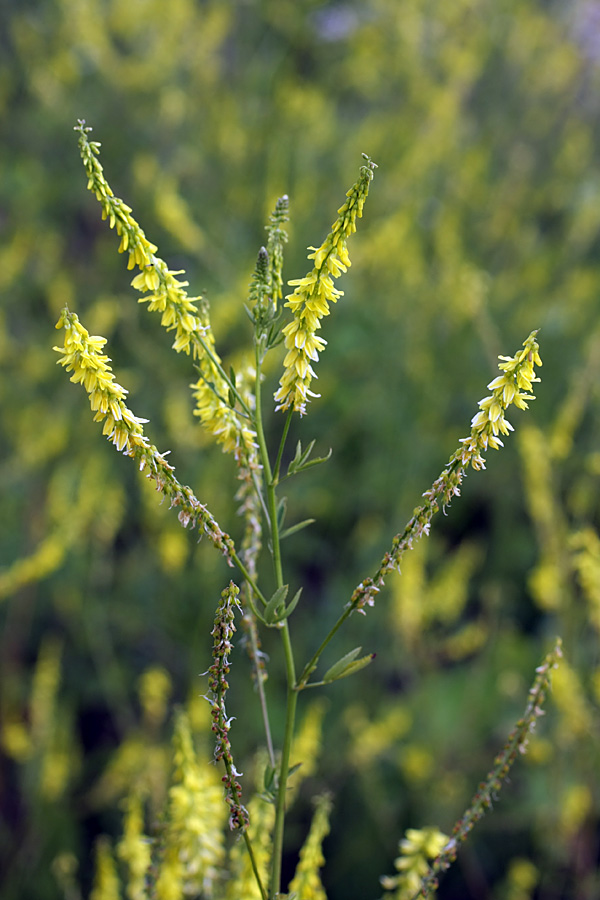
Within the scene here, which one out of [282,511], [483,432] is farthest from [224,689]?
[483,432]

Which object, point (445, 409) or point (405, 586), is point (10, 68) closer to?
point (445, 409)

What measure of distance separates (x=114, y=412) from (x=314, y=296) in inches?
12.0

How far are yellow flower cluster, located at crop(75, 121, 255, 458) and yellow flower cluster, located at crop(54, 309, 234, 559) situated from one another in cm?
11

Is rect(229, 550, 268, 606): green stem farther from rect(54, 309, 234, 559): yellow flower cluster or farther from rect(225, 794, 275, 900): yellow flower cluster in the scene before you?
rect(225, 794, 275, 900): yellow flower cluster

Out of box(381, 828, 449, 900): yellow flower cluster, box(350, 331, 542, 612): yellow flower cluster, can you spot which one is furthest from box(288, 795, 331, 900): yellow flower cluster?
box(350, 331, 542, 612): yellow flower cluster

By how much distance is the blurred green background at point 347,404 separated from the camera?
10.8 ft

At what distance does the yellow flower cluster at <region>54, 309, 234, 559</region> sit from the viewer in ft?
3.22

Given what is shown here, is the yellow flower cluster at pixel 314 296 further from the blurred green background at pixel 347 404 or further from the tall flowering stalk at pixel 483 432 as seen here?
the blurred green background at pixel 347 404

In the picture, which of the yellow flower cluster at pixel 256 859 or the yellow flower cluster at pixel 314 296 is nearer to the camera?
the yellow flower cluster at pixel 314 296

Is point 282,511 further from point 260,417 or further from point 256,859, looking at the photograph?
point 256,859

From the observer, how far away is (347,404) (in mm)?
4547

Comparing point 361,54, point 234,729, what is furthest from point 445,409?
point 361,54

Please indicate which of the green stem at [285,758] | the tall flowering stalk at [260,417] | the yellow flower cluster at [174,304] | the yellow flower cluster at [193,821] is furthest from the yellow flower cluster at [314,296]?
the yellow flower cluster at [193,821]

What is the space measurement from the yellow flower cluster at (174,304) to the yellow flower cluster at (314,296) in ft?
0.36
